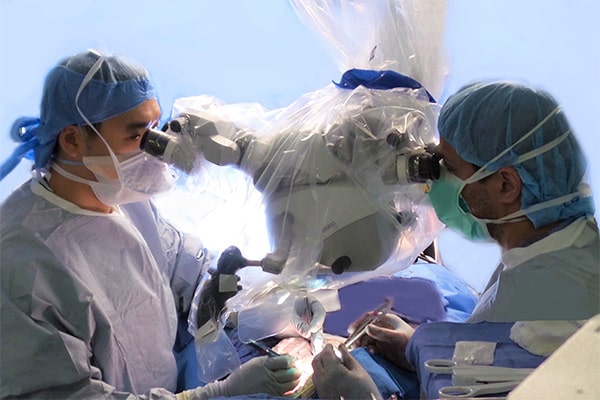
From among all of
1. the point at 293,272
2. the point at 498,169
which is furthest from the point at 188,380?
the point at 498,169

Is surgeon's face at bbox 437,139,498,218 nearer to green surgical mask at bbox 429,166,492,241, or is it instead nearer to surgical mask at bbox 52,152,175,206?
green surgical mask at bbox 429,166,492,241

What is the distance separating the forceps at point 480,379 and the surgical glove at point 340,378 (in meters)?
0.13

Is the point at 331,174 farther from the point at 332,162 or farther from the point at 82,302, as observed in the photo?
the point at 82,302

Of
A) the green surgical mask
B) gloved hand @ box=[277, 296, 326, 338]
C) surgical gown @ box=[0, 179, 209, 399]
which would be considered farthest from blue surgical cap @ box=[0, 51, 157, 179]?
the green surgical mask

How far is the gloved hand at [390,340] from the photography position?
1249 millimetres

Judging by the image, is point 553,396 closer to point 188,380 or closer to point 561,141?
point 561,141

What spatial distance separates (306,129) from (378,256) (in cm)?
25

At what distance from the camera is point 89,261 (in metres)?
1.26

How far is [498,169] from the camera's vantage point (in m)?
1.10

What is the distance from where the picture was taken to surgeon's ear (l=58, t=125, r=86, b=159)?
1.25 meters

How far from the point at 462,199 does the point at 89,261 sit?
77cm

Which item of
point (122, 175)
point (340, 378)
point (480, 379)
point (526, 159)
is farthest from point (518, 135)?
point (122, 175)

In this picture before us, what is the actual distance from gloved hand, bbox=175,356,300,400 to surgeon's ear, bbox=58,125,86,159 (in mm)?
547

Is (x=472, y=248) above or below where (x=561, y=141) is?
below
